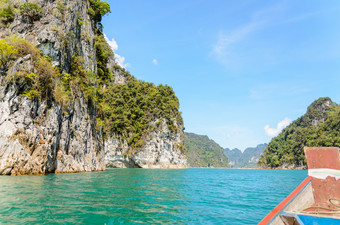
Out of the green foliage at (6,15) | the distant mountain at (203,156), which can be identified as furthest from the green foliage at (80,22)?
the distant mountain at (203,156)

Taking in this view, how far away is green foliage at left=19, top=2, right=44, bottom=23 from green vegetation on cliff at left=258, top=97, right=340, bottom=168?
84791 millimetres

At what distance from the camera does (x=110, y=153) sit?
5347cm

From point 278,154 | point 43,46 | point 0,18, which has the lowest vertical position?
point 278,154

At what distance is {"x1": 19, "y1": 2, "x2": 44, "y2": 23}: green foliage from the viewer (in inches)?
865

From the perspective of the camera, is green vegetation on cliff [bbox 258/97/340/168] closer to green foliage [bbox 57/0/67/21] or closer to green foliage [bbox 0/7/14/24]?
green foliage [bbox 57/0/67/21]

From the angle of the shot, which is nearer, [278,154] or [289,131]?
[278,154]

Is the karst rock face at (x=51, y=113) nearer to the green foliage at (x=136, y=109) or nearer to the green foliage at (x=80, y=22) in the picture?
the green foliage at (x=80, y=22)

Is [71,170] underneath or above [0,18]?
underneath

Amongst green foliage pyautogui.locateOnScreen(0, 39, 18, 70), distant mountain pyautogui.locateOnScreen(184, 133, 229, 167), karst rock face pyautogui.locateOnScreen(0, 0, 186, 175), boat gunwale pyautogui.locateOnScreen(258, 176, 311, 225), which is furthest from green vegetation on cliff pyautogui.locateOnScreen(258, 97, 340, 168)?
green foliage pyautogui.locateOnScreen(0, 39, 18, 70)

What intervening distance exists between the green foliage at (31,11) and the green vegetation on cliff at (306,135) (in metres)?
84.8

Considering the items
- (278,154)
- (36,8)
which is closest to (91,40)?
(36,8)

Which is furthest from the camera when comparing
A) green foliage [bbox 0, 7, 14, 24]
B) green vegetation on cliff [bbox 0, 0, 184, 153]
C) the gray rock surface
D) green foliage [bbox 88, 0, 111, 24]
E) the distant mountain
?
the distant mountain

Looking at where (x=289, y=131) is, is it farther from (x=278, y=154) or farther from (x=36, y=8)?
(x=36, y=8)

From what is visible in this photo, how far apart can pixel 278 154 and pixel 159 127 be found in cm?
7820
